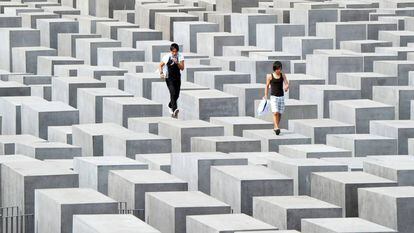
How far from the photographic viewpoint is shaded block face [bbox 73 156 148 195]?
2158 cm

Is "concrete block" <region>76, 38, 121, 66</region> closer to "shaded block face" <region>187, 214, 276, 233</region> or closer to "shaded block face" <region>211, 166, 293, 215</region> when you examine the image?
"shaded block face" <region>211, 166, 293, 215</region>

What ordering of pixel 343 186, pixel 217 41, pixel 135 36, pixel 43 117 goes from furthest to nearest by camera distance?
pixel 135 36, pixel 217 41, pixel 43 117, pixel 343 186

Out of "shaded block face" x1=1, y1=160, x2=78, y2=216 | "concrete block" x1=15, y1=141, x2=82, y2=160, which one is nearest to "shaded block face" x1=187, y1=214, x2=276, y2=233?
"shaded block face" x1=1, y1=160, x2=78, y2=216

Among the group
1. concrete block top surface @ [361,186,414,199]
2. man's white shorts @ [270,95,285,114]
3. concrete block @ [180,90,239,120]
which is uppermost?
man's white shorts @ [270,95,285,114]

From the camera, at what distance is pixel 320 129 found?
2552 centimetres

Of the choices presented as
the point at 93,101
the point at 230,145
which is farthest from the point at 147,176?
the point at 93,101

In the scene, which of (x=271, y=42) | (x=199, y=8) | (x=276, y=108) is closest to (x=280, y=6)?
(x=199, y=8)

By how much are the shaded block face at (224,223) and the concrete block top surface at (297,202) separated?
725 mm

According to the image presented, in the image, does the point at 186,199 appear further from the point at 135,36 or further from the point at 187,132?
the point at 135,36

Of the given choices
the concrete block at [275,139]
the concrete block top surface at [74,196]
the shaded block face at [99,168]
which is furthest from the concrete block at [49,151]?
the concrete block top surface at [74,196]

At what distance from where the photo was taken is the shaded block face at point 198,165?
21531 mm

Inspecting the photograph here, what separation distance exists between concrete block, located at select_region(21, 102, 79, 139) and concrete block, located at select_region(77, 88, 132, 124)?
72 cm

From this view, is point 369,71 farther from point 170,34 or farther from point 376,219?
point 376,219

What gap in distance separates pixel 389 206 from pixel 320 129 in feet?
22.5
